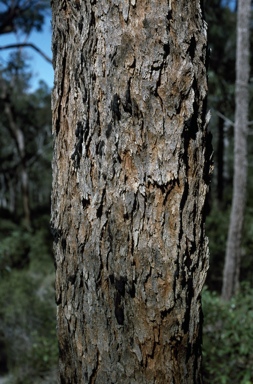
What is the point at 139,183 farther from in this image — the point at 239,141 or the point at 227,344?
the point at 239,141

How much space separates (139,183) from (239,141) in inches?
232

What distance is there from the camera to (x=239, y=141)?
6742 mm

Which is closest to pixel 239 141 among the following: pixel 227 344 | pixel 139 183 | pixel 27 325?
pixel 227 344

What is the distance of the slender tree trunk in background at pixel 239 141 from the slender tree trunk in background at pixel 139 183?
567cm

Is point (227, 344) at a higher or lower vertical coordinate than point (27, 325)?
higher

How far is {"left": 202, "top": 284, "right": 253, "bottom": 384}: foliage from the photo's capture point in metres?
3.32

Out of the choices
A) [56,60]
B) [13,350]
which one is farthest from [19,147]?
[56,60]

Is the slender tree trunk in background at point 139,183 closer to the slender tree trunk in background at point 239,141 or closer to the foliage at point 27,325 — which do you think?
the foliage at point 27,325

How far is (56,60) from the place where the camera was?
137 cm

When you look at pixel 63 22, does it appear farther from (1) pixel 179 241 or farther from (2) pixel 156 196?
(1) pixel 179 241

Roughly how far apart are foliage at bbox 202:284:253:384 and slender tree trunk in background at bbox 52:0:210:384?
2.10 meters

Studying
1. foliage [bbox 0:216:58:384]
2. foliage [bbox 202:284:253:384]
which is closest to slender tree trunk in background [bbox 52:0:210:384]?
foliage [bbox 202:284:253:384]

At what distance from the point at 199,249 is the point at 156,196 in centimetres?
22

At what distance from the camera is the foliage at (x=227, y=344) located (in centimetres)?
332
